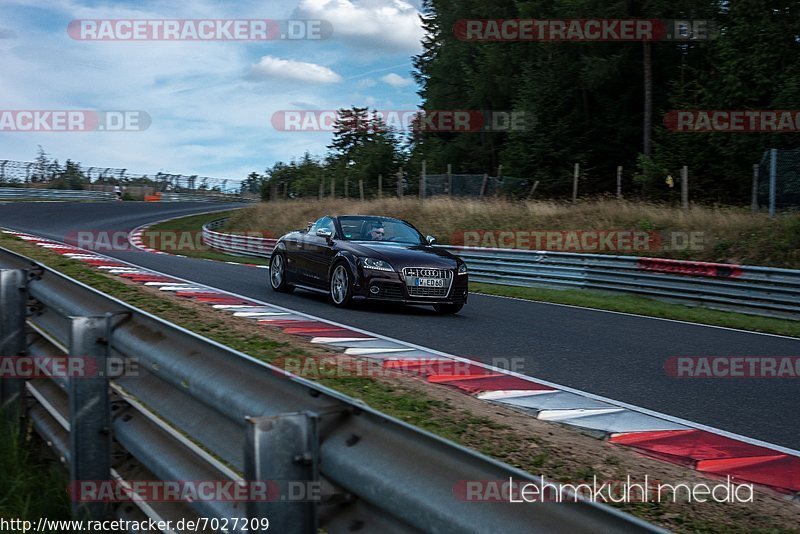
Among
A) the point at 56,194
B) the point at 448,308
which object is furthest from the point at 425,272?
the point at 56,194

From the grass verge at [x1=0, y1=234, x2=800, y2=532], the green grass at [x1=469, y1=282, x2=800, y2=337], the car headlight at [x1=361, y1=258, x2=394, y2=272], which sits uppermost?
the car headlight at [x1=361, y1=258, x2=394, y2=272]

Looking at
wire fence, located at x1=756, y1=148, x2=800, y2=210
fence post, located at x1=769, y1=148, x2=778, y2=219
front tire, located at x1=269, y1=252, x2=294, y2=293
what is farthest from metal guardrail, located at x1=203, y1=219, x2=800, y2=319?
front tire, located at x1=269, y1=252, x2=294, y2=293

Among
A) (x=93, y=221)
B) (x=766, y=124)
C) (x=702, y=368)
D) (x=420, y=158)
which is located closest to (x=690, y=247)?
(x=702, y=368)

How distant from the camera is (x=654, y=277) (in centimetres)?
1625

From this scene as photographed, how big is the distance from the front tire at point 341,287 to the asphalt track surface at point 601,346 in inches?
8.0

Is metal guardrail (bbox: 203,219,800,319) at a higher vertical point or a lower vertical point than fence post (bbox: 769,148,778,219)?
lower

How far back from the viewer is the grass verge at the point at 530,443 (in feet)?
13.1

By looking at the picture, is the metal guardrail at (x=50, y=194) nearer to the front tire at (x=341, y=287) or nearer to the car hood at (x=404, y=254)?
the front tire at (x=341, y=287)

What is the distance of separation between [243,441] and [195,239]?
35258 mm

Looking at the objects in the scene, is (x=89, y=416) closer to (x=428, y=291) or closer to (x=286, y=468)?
(x=286, y=468)

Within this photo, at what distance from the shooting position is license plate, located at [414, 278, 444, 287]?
38.2 feet

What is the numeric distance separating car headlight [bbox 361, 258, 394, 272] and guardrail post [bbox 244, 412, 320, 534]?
954 cm

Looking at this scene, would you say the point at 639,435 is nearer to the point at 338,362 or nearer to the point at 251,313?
the point at 338,362

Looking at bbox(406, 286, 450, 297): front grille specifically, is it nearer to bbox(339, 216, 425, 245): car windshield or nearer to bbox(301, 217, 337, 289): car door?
bbox(339, 216, 425, 245): car windshield
